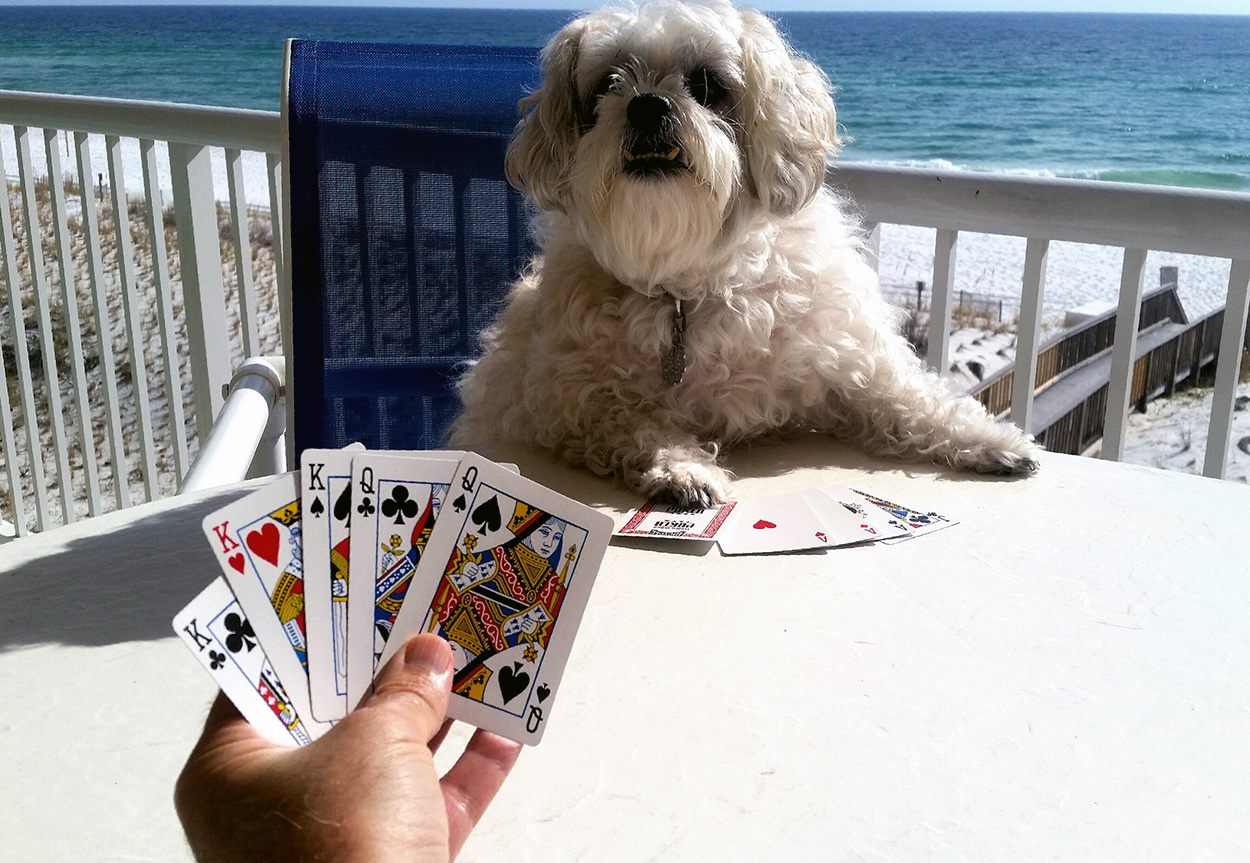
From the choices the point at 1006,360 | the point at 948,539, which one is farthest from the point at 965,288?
the point at 948,539

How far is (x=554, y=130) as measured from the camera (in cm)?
196

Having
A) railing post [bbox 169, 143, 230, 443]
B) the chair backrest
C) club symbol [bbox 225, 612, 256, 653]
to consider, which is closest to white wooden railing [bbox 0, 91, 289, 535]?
railing post [bbox 169, 143, 230, 443]

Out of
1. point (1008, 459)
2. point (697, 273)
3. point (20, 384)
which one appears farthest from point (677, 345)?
point (20, 384)

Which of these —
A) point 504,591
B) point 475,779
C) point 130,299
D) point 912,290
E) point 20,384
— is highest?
point 504,591

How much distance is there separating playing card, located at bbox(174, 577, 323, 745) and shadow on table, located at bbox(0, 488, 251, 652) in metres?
0.44

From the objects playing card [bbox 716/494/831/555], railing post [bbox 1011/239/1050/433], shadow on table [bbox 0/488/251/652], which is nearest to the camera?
shadow on table [bbox 0/488/251/652]

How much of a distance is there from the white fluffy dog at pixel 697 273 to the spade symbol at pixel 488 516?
92 cm

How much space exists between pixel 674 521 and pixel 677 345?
1.61 ft

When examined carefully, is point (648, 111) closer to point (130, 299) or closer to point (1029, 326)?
point (1029, 326)

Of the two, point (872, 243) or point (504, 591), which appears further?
point (872, 243)

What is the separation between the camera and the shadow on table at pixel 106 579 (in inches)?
45.0

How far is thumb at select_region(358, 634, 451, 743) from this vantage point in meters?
0.67

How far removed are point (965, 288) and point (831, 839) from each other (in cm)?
1462

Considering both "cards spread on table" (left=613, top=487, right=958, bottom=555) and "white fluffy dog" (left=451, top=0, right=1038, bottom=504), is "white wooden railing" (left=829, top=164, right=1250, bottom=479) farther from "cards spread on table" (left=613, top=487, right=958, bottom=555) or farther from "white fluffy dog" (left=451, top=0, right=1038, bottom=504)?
"cards spread on table" (left=613, top=487, right=958, bottom=555)
